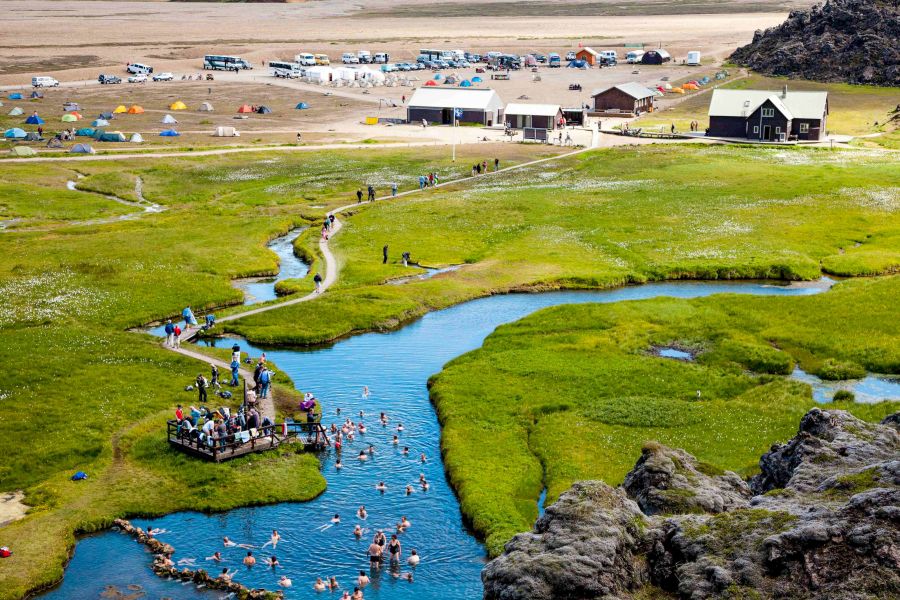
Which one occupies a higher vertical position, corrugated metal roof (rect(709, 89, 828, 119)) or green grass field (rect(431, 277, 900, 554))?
corrugated metal roof (rect(709, 89, 828, 119))

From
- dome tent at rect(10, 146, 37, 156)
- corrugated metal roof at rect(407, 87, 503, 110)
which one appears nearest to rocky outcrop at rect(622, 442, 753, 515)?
dome tent at rect(10, 146, 37, 156)

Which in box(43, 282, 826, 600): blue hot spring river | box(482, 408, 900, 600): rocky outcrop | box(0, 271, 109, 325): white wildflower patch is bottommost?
box(43, 282, 826, 600): blue hot spring river

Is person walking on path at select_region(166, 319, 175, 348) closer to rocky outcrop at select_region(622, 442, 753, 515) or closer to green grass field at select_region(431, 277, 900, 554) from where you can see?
green grass field at select_region(431, 277, 900, 554)

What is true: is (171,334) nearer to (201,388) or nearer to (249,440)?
(201,388)

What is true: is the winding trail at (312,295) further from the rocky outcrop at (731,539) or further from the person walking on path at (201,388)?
the rocky outcrop at (731,539)

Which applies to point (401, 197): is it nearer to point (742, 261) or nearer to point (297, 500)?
point (742, 261)

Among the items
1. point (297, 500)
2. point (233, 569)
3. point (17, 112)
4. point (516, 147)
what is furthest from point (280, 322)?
point (17, 112)
